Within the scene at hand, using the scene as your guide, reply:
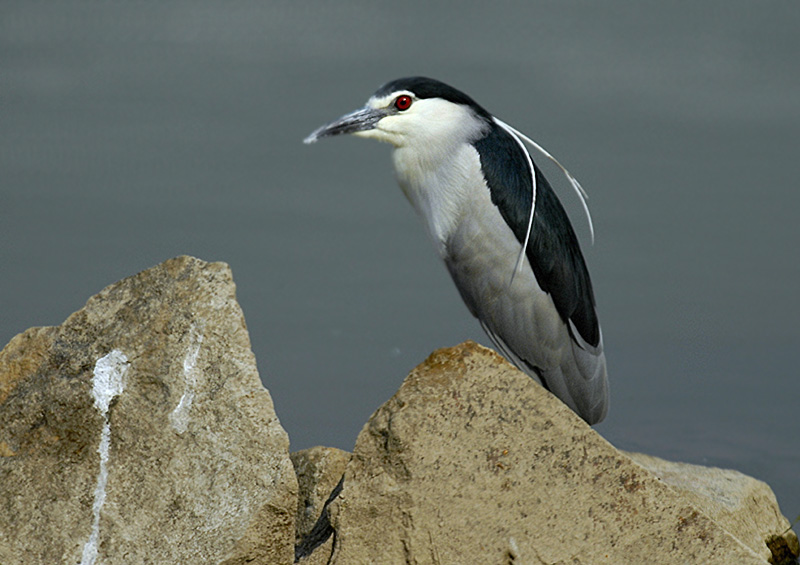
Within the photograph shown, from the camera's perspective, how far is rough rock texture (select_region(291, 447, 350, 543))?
156 inches

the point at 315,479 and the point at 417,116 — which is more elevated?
the point at 417,116

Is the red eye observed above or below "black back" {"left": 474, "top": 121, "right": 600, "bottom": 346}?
above

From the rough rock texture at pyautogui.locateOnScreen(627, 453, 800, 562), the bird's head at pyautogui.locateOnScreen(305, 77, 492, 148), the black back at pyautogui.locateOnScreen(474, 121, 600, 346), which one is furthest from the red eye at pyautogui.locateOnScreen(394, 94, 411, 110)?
the rough rock texture at pyautogui.locateOnScreen(627, 453, 800, 562)

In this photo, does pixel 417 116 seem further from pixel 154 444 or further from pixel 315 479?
pixel 154 444

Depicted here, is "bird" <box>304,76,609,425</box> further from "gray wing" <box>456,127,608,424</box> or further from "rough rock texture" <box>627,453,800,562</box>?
"rough rock texture" <box>627,453,800,562</box>

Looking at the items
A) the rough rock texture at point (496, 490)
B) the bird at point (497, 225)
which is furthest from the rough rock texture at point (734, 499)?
the rough rock texture at point (496, 490)

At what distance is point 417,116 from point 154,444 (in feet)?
5.55

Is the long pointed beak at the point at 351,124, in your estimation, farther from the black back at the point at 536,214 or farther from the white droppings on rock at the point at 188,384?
the white droppings on rock at the point at 188,384

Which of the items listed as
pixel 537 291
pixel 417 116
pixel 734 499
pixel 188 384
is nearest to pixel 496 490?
pixel 188 384

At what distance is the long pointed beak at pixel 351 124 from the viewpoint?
413cm

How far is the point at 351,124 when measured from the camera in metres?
4.14

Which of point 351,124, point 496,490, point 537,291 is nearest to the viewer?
point 496,490

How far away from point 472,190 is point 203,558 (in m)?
1.80

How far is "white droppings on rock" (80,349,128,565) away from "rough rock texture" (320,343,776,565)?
2.54 feet
